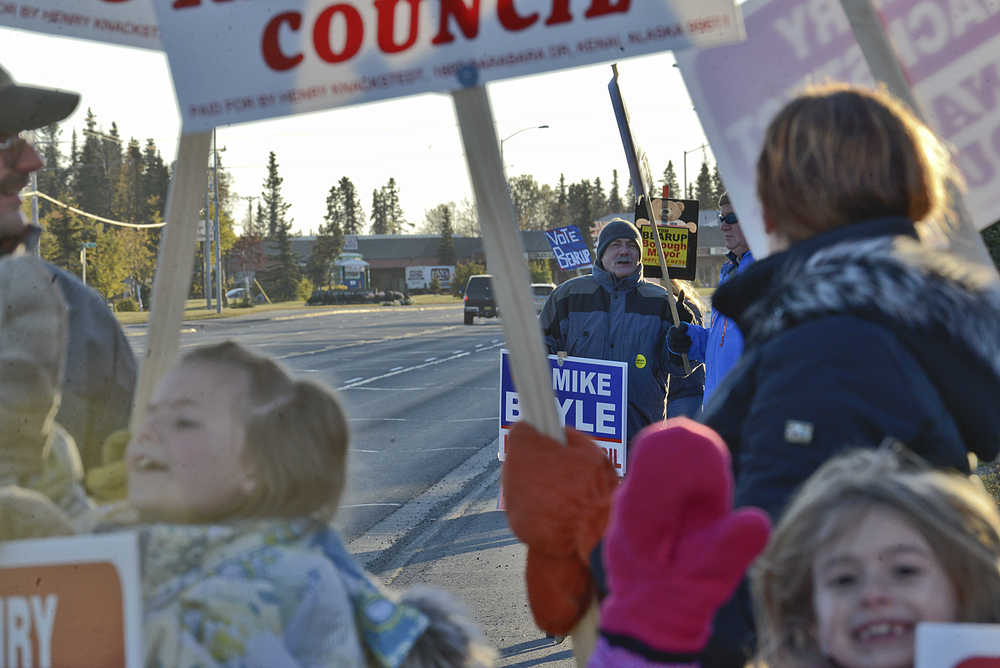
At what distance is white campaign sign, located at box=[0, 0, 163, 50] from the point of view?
5.41 feet

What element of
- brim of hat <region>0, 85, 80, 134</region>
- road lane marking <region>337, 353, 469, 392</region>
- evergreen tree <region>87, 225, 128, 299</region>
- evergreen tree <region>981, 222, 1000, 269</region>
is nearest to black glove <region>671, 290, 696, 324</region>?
brim of hat <region>0, 85, 80, 134</region>

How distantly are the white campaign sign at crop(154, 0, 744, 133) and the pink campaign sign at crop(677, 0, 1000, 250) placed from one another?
0.47 metres

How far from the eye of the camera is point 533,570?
159 cm

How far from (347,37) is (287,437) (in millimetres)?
557

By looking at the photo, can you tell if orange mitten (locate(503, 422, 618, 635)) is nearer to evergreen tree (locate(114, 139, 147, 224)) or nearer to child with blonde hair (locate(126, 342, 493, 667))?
child with blonde hair (locate(126, 342, 493, 667))

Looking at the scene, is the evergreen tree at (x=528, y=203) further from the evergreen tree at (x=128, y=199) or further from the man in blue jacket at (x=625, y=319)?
the man in blue jacket at (x=625, y=319)

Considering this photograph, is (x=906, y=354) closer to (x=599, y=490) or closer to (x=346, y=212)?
(x=599, y=490)

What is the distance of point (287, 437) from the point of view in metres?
1.56

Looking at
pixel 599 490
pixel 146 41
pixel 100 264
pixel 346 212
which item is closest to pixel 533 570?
pixel 599 490

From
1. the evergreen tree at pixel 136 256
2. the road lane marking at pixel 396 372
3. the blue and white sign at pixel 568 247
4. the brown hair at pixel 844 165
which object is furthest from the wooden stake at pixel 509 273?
the evergreen tree at pixel 136 256

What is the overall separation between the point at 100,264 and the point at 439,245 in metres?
62.3

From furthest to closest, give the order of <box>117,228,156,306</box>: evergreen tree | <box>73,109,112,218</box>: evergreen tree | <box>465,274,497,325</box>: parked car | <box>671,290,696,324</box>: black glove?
1. <box>73,109,112,218</box>: evergreen tree
2. <box>117,228,156,306</box>: evergreen tree
3. <box>465,274,497,325</box>: parked car
4. <box>671,290,696,324</box>: black glove

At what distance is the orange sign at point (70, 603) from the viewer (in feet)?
4.57

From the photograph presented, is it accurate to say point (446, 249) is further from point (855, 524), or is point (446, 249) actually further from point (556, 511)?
point (855, 524)
